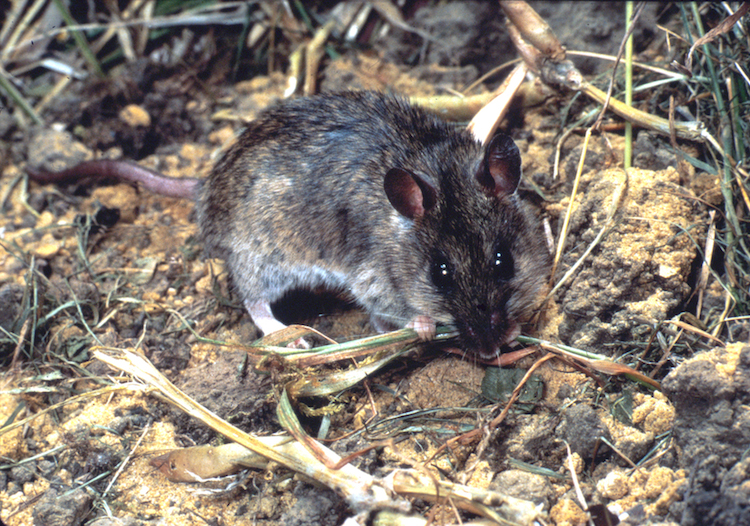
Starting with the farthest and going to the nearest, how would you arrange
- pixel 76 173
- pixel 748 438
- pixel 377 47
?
pixel 377 47, pixel 76 173, pixel 748 438

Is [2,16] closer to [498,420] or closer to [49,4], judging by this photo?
[49,4]

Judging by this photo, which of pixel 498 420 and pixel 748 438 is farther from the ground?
pixel 748 438

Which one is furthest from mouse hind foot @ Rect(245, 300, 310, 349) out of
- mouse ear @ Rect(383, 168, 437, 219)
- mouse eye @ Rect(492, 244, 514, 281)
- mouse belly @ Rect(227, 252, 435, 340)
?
mouse eye @ Rect(492, 244, 514, 281)

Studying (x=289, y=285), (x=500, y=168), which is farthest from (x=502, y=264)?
(x=289, y=285)

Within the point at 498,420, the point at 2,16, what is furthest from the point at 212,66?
the point at 498,420

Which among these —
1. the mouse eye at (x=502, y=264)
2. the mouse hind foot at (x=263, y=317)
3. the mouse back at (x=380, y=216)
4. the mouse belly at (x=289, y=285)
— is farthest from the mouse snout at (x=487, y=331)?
the mouse hind foot at (x=263, y=317)

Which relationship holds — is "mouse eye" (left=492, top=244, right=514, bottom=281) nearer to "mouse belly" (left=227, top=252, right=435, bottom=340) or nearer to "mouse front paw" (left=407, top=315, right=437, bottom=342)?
"mouse front paw" (left=407, top=315, right=437, bottom=342)

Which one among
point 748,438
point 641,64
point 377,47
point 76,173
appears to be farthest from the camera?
point 377,47

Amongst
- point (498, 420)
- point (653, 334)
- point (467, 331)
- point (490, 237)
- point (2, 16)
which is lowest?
point (498, 420)
